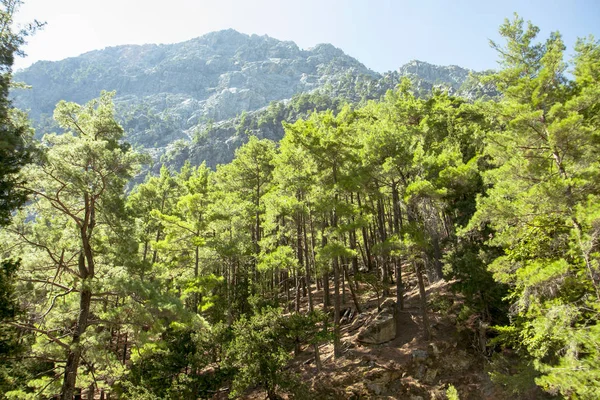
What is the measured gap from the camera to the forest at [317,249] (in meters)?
9.08

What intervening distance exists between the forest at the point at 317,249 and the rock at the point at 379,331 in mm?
561

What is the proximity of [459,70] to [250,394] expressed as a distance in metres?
211

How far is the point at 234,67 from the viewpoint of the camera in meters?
197

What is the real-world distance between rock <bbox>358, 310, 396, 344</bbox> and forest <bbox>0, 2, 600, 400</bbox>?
56 centimetres

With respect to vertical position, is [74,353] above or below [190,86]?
below

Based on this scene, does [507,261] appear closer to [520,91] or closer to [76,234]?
[520,91]

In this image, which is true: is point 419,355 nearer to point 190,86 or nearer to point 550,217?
point 550,217

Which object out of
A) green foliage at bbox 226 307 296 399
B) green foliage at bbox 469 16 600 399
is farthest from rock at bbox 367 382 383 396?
green foliage at bbox 469 16 600 399

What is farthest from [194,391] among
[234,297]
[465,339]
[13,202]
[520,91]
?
[520,91]

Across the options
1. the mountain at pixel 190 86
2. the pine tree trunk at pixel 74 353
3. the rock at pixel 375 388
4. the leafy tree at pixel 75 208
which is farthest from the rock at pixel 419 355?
the mountain at pixel 190 86

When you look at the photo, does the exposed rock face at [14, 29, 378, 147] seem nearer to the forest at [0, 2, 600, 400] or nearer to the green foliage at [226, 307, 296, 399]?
the forest at [0, 2, 600, 400]

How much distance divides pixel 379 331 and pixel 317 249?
5107mm

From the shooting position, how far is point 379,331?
16000mm

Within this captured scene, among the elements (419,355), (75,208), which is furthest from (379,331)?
(75,208)
